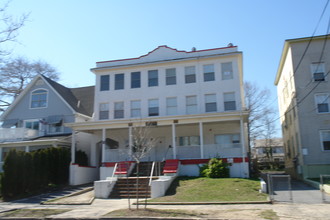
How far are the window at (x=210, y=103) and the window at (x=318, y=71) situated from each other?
7.50m

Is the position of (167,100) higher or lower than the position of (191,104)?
higher

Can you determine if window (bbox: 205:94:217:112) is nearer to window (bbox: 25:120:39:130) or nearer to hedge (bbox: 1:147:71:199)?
hedge (bbox: 1:147:71:199)

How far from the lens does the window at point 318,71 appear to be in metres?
23.1

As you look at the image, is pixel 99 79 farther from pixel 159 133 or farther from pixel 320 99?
pixel 320 99

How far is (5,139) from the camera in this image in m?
26.2

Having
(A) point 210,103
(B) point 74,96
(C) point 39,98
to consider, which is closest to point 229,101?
(A) point 210,103

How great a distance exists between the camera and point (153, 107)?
2503cm

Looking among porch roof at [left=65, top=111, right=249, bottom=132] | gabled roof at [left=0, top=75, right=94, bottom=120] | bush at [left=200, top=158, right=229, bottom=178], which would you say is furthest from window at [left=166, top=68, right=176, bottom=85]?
gabled roof at [left=0, top=75, right=94, bottom=120]

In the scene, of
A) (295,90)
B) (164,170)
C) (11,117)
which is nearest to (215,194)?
(164,170)

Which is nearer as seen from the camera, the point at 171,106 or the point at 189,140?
the point at 189,140

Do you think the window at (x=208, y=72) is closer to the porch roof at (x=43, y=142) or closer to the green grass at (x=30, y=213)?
the porch roof at (x=43, y=142)

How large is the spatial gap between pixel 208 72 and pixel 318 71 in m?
8.11

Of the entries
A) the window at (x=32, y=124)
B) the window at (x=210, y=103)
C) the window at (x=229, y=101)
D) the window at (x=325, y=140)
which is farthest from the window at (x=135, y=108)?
the window at (x=325, y=140)

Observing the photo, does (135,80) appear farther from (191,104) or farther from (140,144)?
(140,144)
